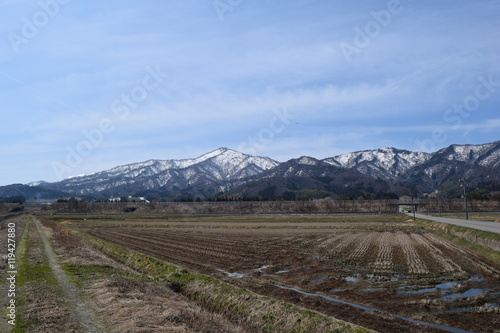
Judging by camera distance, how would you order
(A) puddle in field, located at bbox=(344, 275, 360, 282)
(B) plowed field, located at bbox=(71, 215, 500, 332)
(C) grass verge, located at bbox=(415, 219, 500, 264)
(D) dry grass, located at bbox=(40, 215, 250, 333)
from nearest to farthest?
(D) dry grass, located at bbox=(40, 215, 250, 333) → (B) plowed field, located at bbox=(71, 215, 500, 332) → (A) puddle in field, located at bbox=(344, 275, 360, 282) → (C) grass verge, located at bbox=(415, 219, 500, 264)

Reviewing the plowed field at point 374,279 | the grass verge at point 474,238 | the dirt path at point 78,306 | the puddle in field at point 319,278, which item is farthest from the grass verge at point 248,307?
the grass verge at point 474,238

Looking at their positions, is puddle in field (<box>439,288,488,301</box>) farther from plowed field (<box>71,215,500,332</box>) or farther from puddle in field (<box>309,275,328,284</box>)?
puddle in field (<box>309,275,328,284</box>)

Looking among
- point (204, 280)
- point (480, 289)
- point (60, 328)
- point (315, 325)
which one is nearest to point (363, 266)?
point (480, 289)

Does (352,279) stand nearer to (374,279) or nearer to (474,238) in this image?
(374,279)

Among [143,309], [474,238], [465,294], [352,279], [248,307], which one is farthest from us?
[474,238]

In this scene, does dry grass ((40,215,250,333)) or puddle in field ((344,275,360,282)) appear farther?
puddle in field ((344,275,360,282))

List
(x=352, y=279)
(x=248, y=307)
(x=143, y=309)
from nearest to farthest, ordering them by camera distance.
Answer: (x=143, y=309) → (x=248, y=307) → (x=352, y=279)

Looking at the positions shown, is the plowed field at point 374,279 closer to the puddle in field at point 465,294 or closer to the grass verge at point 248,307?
the puddle in field at point 465,294

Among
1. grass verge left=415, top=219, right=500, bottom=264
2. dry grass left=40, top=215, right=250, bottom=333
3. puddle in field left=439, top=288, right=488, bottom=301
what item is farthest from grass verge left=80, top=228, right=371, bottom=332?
grass verge left=415, top=219, right=500, bottom=264

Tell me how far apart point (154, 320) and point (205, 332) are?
5.60ft

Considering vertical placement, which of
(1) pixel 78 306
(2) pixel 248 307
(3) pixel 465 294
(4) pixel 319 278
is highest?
(1) pixel 78 306

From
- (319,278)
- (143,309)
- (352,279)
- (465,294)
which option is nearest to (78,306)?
(143,309)

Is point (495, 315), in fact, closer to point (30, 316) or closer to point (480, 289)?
point (480, 289)

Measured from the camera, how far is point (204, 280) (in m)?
18.7
